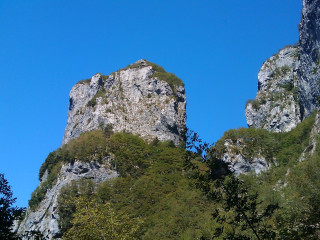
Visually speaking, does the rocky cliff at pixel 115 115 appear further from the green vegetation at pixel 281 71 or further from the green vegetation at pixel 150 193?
the green vegetation at pixel 281 71

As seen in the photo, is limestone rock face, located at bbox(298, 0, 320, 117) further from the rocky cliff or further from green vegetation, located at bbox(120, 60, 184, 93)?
green vegetation, located at bbox(120, 60, 184, 93)

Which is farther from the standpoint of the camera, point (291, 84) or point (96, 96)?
point (96, 96)

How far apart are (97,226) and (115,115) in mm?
62973

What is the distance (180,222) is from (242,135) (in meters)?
26.4

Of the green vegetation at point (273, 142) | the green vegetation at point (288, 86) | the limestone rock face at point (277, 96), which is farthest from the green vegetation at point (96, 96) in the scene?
the green vegetation at point (288, 86)

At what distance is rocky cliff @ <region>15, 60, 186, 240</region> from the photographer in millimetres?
67938

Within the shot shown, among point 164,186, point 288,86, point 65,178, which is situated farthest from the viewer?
point 288,86

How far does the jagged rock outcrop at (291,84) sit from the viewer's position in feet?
198

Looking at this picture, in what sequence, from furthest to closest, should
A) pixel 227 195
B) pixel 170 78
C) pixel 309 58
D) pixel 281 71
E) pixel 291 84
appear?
pixel 170 78, pixel 281 71, pixel 291 84, pixel 309 58, pixel 227 195

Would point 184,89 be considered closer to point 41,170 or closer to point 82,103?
point 82,103

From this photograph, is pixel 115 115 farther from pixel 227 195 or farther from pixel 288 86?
pixel 227 195

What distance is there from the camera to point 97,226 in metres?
18.7

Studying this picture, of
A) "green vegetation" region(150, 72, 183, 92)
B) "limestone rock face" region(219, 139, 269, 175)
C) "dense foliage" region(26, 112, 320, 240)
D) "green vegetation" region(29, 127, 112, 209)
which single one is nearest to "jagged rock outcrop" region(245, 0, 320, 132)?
"dense foliage" region(26, 112, 320, 240)

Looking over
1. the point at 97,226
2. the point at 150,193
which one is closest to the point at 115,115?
the point at 150,193
